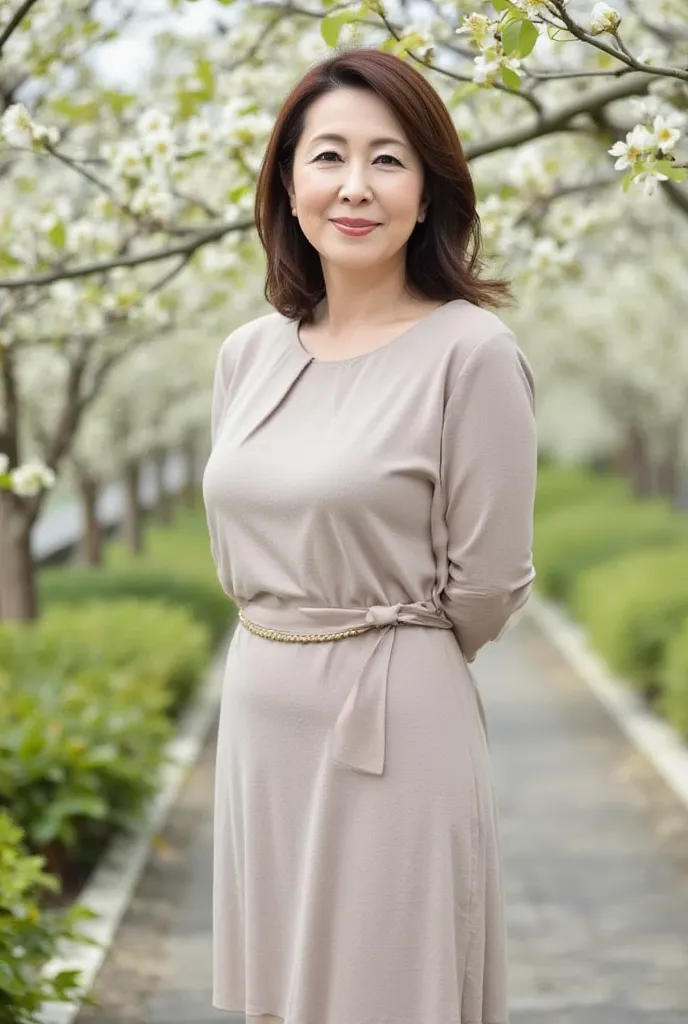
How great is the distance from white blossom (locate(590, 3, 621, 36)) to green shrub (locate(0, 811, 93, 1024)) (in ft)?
7.62

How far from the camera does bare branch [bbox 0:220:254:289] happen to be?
13.9 ft

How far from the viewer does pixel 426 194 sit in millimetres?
2637

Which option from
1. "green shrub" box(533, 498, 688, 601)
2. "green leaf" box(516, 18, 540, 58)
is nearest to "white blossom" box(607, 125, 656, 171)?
"green leaf" box(516, 18, 540, 58)

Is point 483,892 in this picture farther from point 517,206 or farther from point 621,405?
point 621,405

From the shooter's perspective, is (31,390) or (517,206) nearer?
(517,206)

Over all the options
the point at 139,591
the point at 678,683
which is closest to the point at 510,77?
the point at 678,683

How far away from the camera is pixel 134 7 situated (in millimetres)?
6805

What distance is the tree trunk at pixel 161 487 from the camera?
24422 mm

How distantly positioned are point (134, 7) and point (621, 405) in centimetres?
1819

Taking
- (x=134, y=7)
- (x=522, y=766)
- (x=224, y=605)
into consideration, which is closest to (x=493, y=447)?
(x=134, y=7)

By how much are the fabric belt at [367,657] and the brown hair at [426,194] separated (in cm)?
57

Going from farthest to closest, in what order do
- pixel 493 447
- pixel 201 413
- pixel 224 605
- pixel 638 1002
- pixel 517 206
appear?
1. pixel 201 413
2. pixel 224 605
3. pixel 517 206
4. pixel 638 1002
5. pixel 493 447

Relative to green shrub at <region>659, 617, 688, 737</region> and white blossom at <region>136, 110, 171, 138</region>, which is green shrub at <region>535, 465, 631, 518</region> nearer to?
green shrub at <region>659, 617, 688, 737</region>

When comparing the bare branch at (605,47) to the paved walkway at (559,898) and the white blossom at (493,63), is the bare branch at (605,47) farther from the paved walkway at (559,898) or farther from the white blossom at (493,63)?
the paved walkway at (559,898)
